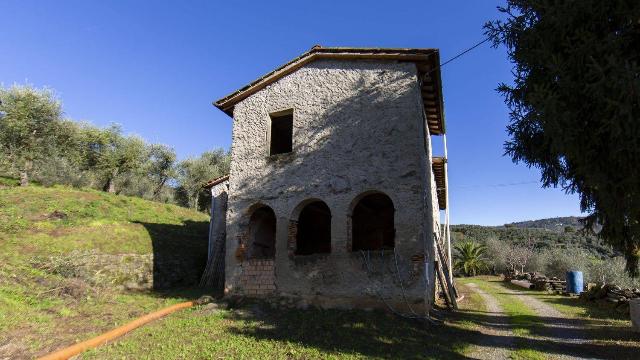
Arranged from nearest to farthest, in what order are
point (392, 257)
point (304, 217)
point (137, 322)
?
point (137, 322), point (392, 257), point (304, 217)

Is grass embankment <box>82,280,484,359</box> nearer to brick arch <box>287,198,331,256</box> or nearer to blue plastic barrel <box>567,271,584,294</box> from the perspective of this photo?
brick arch <box>287,198,331,256</box>

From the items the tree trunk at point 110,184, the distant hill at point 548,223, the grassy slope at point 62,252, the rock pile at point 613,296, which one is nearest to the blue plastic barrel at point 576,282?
the rock pile at point 613,296

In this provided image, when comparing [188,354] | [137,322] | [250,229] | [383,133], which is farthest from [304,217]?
[188,354]

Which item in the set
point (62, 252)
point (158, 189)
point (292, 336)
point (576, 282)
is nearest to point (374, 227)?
point (292, 336)

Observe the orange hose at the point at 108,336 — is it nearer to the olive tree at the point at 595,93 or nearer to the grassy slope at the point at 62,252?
the grassy slope at the point at 62,252

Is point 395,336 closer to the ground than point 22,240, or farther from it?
closer to the ground

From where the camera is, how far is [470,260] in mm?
33719

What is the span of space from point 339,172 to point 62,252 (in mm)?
9260

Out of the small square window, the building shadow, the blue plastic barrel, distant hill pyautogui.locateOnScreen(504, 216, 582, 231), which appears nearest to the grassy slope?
the building shadow

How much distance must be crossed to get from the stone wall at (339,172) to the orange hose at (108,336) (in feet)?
7.39

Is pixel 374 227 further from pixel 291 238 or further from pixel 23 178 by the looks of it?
pixel 23 178

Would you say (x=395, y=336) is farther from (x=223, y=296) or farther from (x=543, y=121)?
(x=223, y=296)

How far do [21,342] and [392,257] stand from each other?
7.85 metres

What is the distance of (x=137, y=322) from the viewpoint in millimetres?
8828
